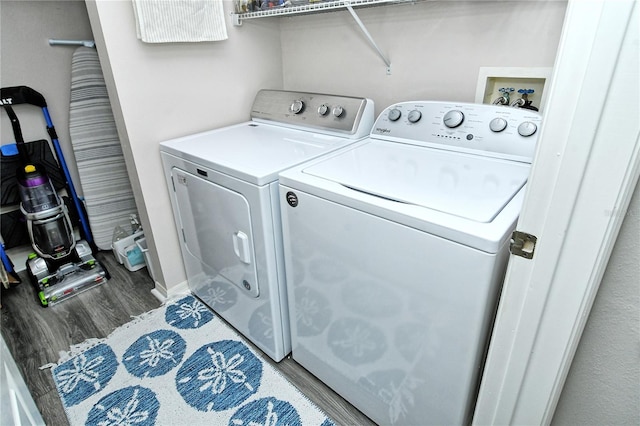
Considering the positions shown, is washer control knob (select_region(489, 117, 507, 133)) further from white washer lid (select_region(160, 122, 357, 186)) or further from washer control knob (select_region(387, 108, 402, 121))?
white washer lid (select_region(160, 122, 357, 186))

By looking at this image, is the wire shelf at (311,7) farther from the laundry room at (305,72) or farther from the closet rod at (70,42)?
the closet rod at (70,42)

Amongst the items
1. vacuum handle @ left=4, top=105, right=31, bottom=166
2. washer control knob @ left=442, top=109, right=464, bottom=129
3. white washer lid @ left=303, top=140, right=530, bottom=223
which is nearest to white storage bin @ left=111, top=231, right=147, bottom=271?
vacuum handle @ left=4, top=105, right=31, bottom=166

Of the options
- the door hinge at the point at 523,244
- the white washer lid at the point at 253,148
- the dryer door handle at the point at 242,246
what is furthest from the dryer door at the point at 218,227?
the door hinge at the point at 523,244

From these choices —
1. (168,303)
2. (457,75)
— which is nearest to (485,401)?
(457,75)

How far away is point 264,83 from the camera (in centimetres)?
221

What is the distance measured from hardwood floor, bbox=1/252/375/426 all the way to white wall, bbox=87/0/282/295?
0.81 feet

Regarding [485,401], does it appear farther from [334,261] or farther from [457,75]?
[457,75]

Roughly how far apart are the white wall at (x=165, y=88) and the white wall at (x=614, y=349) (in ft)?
6.01

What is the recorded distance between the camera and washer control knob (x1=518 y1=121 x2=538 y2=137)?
126 centimetres

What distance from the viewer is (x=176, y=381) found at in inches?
63.9

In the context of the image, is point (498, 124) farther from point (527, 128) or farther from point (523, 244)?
point (523, 244)

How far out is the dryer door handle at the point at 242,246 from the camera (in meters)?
1.50

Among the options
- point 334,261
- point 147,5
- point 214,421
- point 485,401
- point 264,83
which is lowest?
point 214,421

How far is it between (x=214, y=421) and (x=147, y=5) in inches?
69.6
